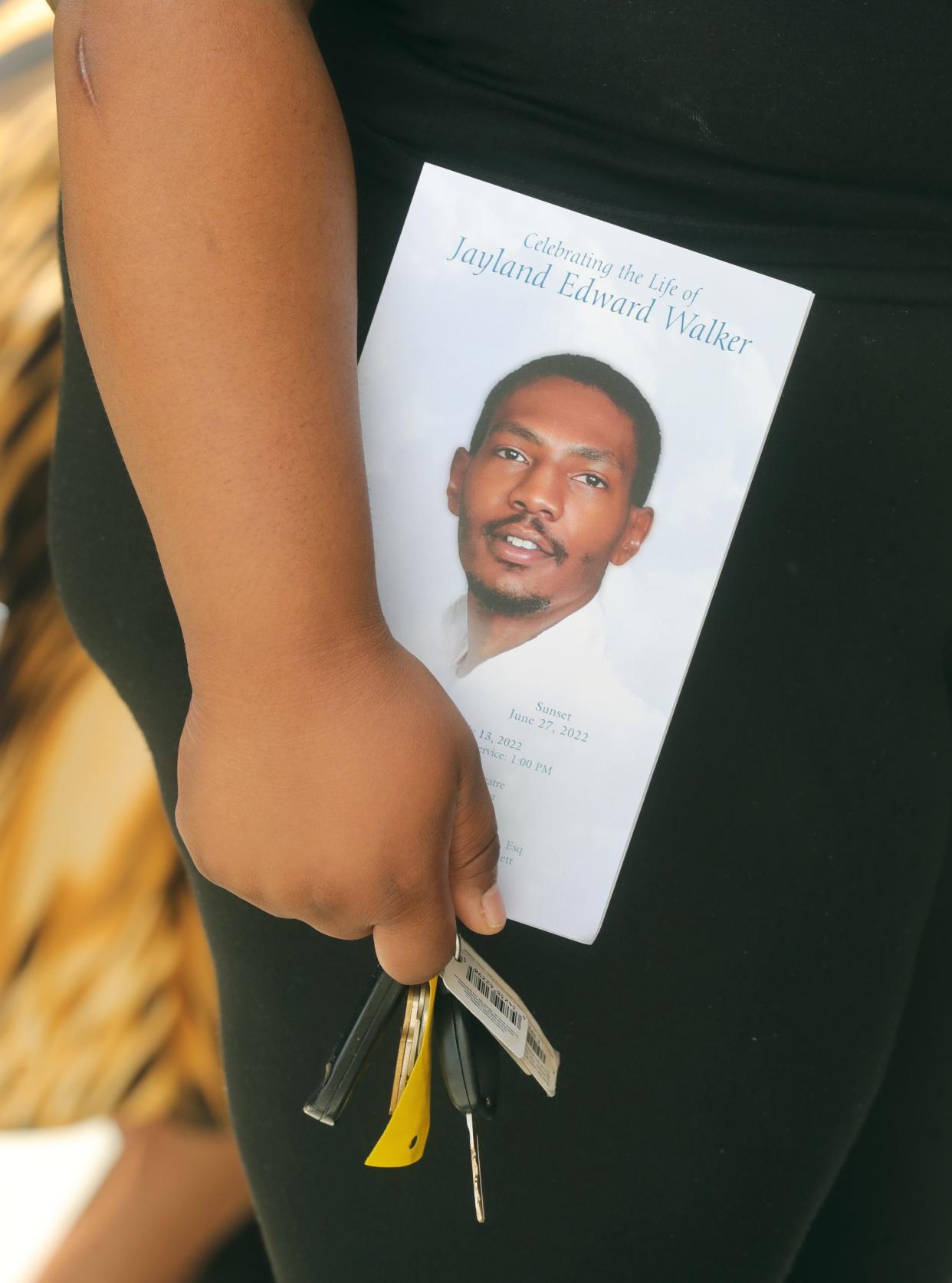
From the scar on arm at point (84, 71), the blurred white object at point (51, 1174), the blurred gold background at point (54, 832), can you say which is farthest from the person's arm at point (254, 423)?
the blurred white object at point (51, 1174)

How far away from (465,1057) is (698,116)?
46 cm

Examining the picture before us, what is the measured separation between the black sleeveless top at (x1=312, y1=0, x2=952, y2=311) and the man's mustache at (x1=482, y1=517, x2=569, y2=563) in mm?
146

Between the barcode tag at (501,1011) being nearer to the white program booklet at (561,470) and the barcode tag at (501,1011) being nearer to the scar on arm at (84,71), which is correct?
the white program booklet at (561,470)

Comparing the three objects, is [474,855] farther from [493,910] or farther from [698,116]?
[698,116]

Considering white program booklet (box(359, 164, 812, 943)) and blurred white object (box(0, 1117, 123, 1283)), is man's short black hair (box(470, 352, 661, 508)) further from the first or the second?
blurred white object (box(0, 1117, 123, 1283))

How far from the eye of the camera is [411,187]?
0.49 meters

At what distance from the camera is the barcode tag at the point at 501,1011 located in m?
0.46

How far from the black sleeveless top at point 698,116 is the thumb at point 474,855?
0.87 feet

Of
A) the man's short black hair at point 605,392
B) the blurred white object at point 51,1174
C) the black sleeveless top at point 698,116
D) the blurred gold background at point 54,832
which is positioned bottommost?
the blurred white object at point 51,1174

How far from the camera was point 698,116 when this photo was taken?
465 millimetres

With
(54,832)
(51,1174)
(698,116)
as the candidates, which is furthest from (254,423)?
(51,1174)

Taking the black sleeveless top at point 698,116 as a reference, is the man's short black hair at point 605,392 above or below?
below

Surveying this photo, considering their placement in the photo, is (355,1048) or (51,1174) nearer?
(355,1048)

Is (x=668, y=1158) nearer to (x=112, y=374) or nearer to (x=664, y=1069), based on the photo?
(x=664, y=1069)
